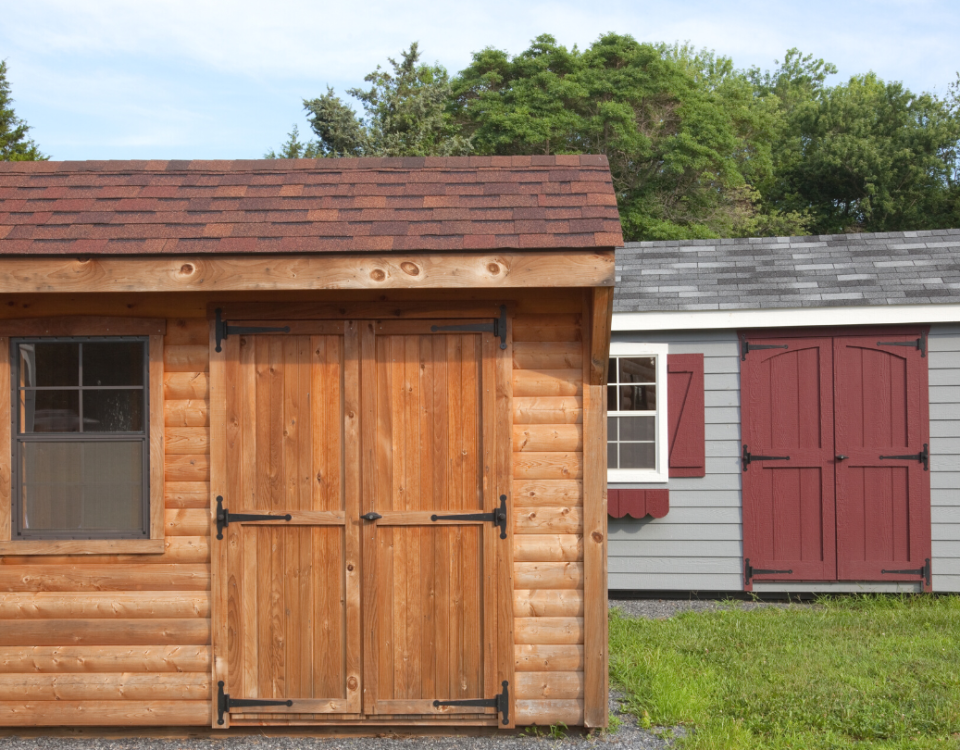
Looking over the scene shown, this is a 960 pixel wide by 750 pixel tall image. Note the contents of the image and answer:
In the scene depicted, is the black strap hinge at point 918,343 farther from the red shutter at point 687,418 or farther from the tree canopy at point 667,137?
the tree canopy at point 667,137

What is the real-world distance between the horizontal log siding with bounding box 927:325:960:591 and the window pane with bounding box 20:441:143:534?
20.3ft

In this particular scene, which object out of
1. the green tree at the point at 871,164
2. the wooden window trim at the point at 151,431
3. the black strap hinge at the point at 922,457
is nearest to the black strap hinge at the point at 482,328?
the wooden window trim at the point at 151,431

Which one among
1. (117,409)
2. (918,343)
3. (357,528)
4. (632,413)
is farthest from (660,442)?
(117,409)

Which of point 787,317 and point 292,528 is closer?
point 292,528

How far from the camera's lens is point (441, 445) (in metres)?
4.46

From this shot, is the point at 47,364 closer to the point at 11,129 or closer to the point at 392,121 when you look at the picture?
the point at 392,121

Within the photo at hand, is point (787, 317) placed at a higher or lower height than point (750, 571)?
higher

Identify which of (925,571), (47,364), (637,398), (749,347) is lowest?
(925,571)

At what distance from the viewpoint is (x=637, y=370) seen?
7.79 m

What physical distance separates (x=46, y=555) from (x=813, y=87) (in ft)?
140

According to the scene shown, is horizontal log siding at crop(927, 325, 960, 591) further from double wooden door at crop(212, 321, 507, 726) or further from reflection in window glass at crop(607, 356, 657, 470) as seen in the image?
double wooden door at crop(212, 321, 507, 726)

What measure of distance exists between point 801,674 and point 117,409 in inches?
161

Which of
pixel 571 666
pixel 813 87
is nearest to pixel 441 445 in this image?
pixel 571 666

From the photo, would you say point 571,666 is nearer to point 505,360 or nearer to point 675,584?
point 505,360
